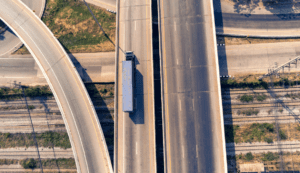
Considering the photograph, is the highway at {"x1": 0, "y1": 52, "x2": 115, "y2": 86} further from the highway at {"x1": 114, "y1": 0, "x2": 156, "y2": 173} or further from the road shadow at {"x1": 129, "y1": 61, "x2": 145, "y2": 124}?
the road shadow at {"x1": 129, "y1": 61, "x2": 145, "y2": 124}

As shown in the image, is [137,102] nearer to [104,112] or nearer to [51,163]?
[104,112]

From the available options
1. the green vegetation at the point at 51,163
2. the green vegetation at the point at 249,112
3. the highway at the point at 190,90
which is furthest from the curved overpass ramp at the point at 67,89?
the green vegetation at the point at 249,112

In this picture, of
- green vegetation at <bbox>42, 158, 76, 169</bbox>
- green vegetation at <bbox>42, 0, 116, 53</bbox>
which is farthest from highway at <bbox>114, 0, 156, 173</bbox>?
green vegetation at <bbox>42, 158, 76, 169</bbox>

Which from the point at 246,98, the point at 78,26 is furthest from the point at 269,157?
the point at 78,26

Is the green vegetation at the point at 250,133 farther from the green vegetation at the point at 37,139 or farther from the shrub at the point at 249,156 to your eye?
the green vegetation at the point at 37,139

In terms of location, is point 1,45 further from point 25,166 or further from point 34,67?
point 25,166

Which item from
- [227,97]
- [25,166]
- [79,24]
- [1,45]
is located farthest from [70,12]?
[227,97]
